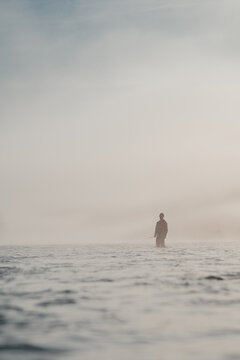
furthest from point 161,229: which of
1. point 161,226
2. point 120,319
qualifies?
point 120,319

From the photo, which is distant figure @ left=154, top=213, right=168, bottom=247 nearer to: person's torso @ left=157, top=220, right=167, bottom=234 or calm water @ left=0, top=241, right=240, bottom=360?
person's torso @ left=157, top=220, right=167, bottom=234

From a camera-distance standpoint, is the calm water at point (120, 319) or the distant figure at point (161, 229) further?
the distant figure at point (161, 229)

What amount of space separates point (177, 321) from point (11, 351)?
8.89 ft

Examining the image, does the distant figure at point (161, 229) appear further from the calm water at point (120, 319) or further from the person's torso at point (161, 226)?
the calm water at point (120, 319)

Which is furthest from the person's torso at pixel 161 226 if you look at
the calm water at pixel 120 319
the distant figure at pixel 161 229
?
the calm water at pixel 120 319

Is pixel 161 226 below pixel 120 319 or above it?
above

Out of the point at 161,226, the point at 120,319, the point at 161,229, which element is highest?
the point at 161,226

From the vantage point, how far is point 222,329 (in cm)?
682

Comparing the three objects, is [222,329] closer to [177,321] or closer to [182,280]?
[177,321]

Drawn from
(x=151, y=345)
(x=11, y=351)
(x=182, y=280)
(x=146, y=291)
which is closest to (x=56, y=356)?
(x=11, y=351)

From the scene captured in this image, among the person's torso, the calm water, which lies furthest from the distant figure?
the calm water

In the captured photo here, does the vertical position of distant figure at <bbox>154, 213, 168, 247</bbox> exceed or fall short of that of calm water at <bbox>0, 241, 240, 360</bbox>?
it exceeds it

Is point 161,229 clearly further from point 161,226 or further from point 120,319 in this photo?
point 120,319

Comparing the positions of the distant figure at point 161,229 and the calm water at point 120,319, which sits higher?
the distant figure at point 161,229
